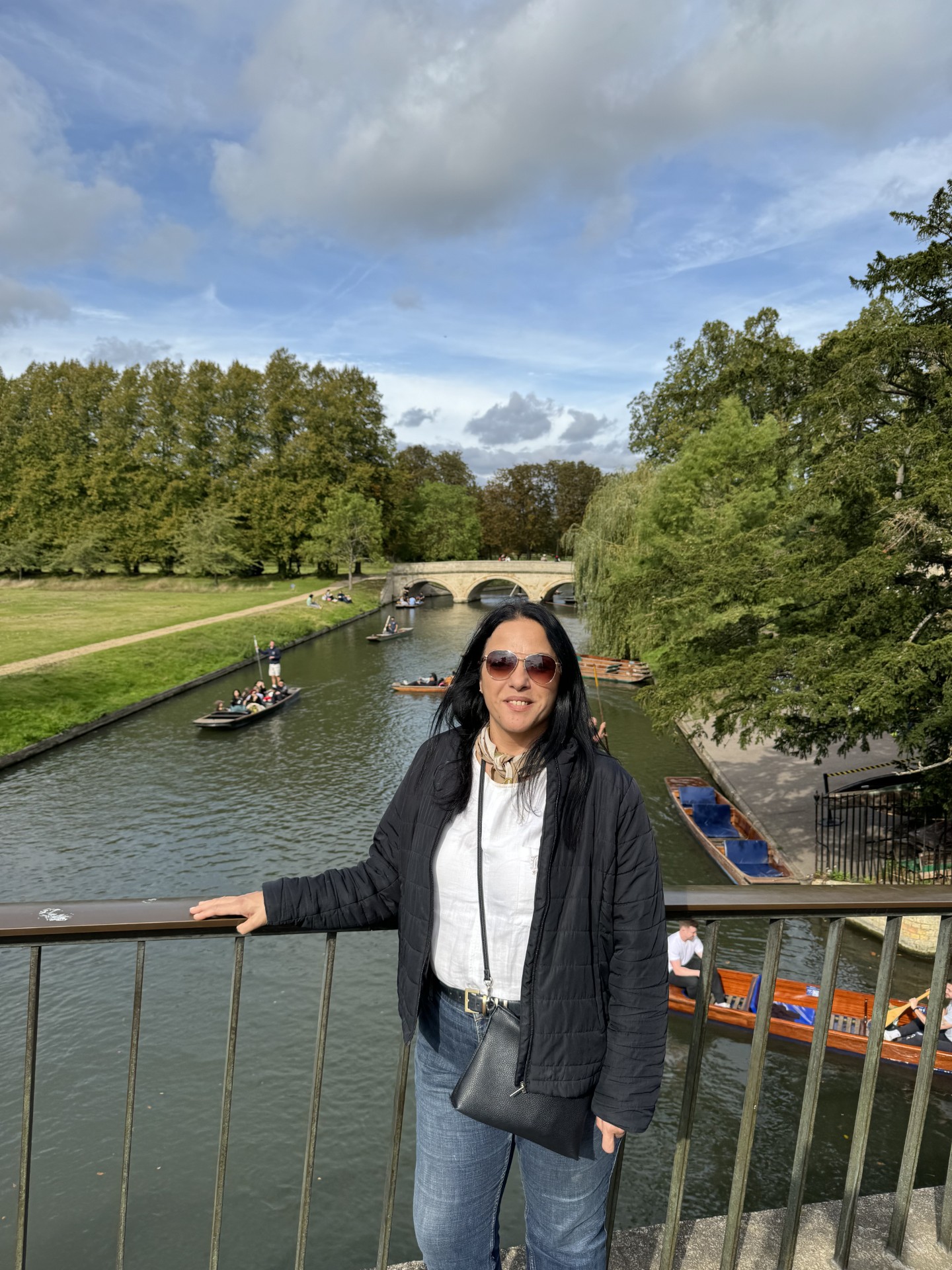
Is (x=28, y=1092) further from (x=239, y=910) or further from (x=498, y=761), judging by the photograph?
(x=498, y=761)

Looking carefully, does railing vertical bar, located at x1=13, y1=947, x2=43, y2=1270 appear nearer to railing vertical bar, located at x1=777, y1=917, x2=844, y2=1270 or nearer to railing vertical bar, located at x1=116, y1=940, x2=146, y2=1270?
railing vertical bar, located at x1=116, y1=940, x2=146, y2=1270

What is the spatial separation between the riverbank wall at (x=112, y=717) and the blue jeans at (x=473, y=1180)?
20235 millimetres

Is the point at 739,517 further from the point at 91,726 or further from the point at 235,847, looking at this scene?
the point at 91,726

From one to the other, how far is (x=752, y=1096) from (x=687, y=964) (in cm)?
911

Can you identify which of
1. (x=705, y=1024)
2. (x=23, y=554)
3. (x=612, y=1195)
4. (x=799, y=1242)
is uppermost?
(x=705, y=1024)

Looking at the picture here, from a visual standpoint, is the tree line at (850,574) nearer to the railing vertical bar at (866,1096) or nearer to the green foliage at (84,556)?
the railing vertical bar at (866,1096)

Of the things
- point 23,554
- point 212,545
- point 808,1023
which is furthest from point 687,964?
point 23,554

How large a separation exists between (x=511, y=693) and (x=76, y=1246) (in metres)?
8.34

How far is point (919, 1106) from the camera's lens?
83.4 inches

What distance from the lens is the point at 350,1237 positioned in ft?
25.3

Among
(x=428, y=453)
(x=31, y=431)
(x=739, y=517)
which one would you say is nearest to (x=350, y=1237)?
(x=739, y=517)

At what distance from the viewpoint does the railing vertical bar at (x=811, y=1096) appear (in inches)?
76.6

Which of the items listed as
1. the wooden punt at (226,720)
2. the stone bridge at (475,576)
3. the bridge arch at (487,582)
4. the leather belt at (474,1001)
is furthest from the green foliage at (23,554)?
the leather belt at (474,1001)

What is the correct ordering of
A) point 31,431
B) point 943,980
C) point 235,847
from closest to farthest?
point 943,980 → point 235,847 → point 31,431
